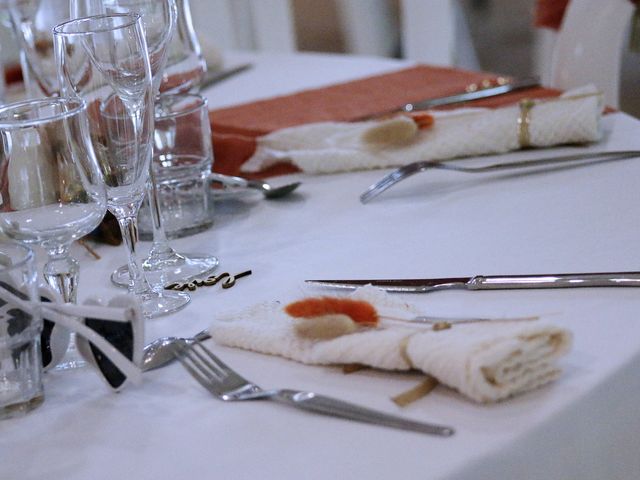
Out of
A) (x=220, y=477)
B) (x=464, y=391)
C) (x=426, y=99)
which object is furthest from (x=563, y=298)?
(x=426, y=99)

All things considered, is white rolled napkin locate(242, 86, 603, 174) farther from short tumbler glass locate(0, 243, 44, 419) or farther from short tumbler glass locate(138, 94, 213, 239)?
short tumbler glass locate(0, 243, 44, 419)

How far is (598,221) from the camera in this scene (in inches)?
36.1

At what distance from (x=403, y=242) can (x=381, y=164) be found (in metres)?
0.29

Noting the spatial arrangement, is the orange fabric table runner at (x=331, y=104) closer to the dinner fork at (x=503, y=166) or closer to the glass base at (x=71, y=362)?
the dinner fork at (x=503, y=166)

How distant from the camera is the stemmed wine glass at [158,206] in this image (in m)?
0.92

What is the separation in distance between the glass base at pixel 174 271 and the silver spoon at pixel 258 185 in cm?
18

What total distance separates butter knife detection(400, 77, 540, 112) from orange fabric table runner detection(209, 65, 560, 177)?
0.04 ft

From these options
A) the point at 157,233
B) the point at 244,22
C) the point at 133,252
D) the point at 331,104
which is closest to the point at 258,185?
the point at 157,233

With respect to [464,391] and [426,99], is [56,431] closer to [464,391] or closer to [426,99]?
[464,391]

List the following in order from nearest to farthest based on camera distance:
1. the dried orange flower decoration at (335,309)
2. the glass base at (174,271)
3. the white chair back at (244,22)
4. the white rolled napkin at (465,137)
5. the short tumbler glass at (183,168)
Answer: the dried orange flower decoration at (335,309) < the glass base at (174,271) < the short tumbler glass at (183,168) < the white rolled napkin at (465,137) < the white chair back at (244,22)

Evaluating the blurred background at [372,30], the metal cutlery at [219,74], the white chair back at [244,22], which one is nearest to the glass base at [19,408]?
the metal cutlery at [219,74]

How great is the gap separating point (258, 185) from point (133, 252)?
12.5 inches

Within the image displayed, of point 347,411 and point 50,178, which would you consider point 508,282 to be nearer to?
point 347,411

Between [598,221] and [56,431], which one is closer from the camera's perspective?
[56,431]
